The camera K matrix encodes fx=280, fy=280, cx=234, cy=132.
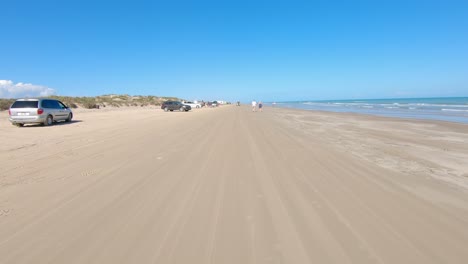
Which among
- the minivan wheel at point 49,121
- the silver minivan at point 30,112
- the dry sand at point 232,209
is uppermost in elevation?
the silver minivan at point 30,112

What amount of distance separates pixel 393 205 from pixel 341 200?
2.45 ft

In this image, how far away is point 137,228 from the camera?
353 cm

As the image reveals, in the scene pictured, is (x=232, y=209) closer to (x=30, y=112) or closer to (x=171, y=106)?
(x=30, y=112)

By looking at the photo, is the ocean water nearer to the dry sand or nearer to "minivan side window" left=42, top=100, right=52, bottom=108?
the dry sand

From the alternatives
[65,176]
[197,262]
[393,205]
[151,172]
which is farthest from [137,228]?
[393,205]

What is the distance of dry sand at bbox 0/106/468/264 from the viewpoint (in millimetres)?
2988

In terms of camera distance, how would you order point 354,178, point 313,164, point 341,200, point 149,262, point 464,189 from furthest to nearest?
1. point 313,164
2. point 354,178
3. point 464,189
4. point 341,200
5. point 149,262

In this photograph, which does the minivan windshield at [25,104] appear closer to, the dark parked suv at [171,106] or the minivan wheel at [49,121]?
the minivan wheel at [49,121]

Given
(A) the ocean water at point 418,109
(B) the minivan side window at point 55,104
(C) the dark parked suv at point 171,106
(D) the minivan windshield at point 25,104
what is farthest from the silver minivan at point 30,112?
(A) the ocean water at point 418,109

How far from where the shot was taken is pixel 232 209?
411cm

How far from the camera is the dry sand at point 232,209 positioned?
9.80 ft

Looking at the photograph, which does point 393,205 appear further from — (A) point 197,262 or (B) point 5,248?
(B) point 5,248

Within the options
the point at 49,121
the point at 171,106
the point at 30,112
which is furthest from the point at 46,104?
the point at 171,106

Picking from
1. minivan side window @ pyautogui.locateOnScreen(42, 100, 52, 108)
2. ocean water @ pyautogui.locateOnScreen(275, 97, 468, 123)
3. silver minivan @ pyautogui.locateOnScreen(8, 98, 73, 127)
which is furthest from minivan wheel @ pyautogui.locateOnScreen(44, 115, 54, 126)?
ocean water @ pyautogui.locateOnScreen(275, 97, 468, 123)
